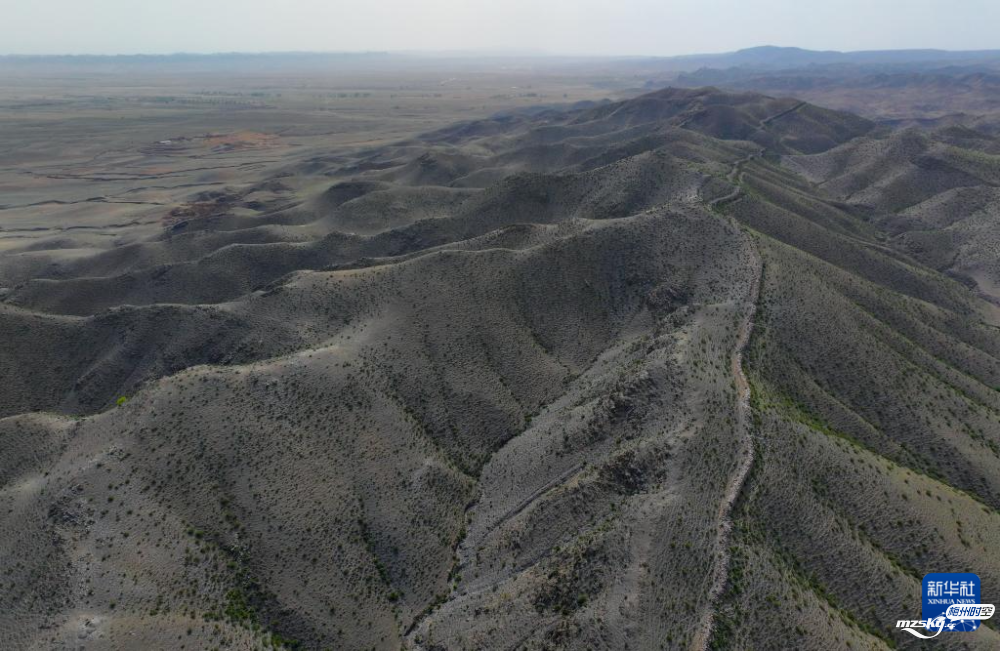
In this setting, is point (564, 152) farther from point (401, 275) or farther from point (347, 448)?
point (347, 448)

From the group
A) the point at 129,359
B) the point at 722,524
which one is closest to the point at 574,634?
the point at 722,524

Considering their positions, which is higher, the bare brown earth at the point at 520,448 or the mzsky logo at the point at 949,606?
the bare brown earth at the point at 520,448

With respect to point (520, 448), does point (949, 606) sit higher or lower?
lower

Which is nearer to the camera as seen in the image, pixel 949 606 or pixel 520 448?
pixel 949 606

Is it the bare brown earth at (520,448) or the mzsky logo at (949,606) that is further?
the bare brown earth at (520,448)
